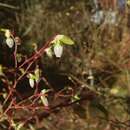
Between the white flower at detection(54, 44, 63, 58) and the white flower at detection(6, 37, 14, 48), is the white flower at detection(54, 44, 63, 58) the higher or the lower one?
the lower one

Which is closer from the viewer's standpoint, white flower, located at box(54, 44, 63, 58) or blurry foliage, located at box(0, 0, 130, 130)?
white flower, located at box(54, 44, 63, 58)

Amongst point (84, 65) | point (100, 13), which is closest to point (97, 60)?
point (84, 65)

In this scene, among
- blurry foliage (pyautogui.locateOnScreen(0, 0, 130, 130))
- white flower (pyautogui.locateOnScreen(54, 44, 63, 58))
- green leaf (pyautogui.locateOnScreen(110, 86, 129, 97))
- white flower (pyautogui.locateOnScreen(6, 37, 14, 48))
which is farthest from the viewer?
green leaf (pyautogui.locateOnScreen(110, 86, 129, 97))

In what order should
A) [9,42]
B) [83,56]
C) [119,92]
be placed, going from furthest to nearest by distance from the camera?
1. [83,56]
2. [119,92]
3. [9,42]

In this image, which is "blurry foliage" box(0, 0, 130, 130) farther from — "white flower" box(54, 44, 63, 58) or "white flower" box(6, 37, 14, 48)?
"white flower" box(54, 44, 63, 58)

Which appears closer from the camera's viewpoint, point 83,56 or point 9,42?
point 9,42

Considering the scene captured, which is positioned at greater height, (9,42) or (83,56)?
(9,42)

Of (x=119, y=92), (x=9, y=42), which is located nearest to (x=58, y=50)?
(x=9, y=42)

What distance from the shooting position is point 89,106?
395 cm

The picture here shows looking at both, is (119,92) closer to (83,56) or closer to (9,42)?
(83,56)

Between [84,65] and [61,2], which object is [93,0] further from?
[84,65]

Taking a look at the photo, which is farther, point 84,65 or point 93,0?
point 93,0

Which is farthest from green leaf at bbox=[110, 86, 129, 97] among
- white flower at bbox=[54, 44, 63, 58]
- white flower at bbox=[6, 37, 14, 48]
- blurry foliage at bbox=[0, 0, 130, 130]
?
white flower at bbox=[54, 44, 63, 58]

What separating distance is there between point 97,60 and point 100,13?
632mm
